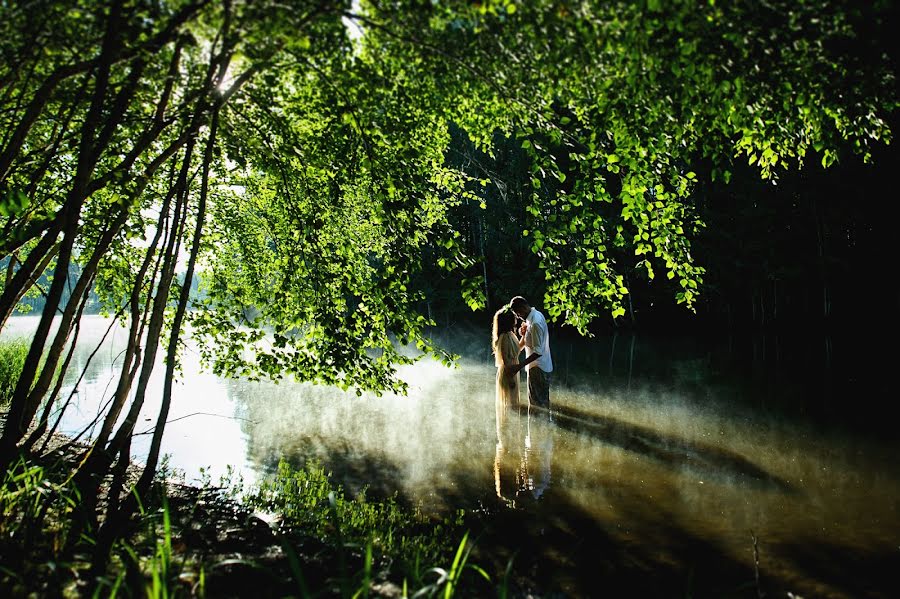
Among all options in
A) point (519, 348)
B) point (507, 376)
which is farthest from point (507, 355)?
point (507, 376)

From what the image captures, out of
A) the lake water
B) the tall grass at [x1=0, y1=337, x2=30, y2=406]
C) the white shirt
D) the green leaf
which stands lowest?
the lake water

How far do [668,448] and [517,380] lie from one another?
10.6 feet

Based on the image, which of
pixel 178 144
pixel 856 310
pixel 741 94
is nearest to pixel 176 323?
pixel 178 144

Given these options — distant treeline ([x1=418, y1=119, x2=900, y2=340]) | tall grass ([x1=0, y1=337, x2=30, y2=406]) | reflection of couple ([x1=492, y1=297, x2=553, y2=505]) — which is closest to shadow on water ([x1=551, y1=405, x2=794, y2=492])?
reflection of couple ([x1=492, y1=297, x2=553, y2=505])

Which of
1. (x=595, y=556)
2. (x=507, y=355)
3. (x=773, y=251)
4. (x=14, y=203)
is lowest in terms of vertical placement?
(x=595, y=556)

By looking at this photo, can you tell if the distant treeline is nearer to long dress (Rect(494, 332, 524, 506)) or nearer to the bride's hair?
the bride's hair

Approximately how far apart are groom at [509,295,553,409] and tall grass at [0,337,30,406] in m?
10.6

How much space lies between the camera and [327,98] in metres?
4.86

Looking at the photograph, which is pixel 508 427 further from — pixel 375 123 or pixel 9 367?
pixel 9 367

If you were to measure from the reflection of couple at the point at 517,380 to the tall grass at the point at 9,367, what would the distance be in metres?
10.1

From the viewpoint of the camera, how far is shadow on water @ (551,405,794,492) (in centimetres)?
762

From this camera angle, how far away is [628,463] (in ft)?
26.6

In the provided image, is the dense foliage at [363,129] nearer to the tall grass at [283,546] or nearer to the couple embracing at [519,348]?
the tall grass at [283,546]

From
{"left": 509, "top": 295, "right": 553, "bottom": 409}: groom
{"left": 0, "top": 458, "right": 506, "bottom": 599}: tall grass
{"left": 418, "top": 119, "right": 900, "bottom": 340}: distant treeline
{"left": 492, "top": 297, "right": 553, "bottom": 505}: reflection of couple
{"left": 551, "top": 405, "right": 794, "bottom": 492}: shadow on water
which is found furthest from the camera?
{"left": 418, "top": 119, "right": 900, "bottom": 340}: distant treeline
